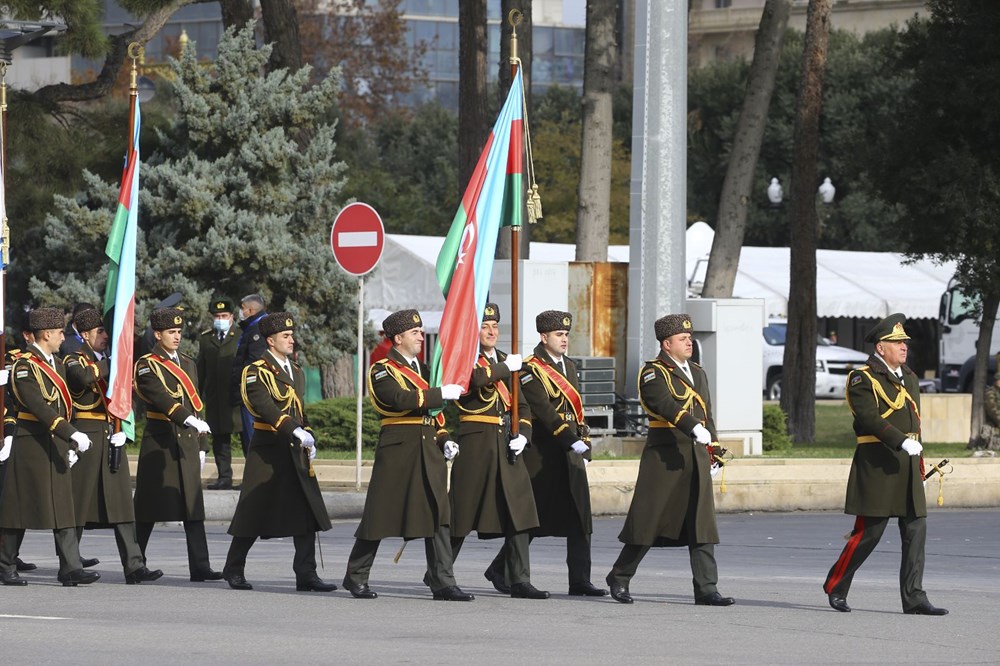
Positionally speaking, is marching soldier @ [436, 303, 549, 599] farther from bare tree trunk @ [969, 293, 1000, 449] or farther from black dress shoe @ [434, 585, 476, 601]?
bare tree trunk @ [969, 293, 1000, 449]

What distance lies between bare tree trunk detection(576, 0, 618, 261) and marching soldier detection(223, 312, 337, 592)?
12022 millimetres

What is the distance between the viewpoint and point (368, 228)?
743 inches

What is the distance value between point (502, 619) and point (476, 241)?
2.85 metres

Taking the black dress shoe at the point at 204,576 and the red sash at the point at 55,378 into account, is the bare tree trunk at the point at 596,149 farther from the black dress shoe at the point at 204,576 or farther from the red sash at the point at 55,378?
the red sash at the point at 55,378

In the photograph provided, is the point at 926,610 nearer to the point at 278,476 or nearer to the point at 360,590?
the point at 360,590

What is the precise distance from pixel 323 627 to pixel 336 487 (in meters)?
8.61

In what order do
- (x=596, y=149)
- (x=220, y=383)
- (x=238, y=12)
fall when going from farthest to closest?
(x=238, y=12), (x=596, y=149), (x=220, y=383)

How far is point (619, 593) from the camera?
11.6 m

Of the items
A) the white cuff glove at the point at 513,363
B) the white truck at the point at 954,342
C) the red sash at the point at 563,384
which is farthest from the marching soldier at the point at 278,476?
the white truck at the point at 954,342

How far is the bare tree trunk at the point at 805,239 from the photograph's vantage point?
2592 cm

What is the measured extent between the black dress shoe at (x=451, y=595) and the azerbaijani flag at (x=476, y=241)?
1215 mm

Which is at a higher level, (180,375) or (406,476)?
(180,375)

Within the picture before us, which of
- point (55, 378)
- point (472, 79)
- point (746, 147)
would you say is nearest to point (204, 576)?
point (55, 378)

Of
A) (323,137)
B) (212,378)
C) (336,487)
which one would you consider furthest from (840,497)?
(323,137)
